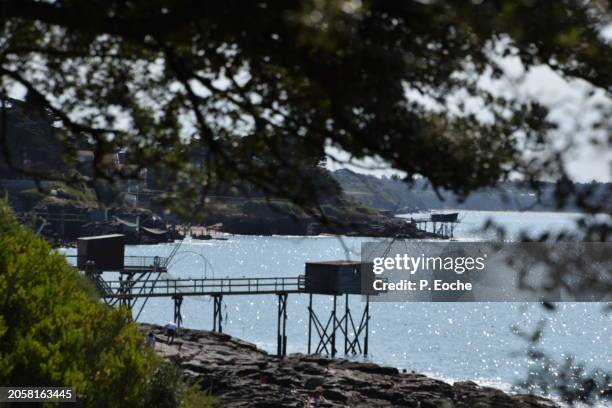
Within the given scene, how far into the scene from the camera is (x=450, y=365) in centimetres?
6303

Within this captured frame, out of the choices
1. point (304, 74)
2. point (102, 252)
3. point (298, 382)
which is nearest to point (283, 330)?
point (102, 252)

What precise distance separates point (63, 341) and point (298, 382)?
24.9 metres

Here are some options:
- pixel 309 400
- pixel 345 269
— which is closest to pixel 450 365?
pixel 345 269

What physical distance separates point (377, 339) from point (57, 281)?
204 ft

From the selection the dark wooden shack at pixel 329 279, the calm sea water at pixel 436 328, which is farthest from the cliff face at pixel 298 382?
the dark wooden shack at pixel 329 279

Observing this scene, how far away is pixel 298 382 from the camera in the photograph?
126ft

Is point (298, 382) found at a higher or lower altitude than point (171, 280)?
lower

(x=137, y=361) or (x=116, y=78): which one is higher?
(x=116, y=78)

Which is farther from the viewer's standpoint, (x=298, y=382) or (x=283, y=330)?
(x=283, y=330)

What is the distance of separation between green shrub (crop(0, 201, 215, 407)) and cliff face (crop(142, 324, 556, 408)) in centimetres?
1522

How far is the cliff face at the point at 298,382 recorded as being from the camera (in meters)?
35.0

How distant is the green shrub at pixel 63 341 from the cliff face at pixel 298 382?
599 inches

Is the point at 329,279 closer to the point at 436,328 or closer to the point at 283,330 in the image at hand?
the point at 283,330

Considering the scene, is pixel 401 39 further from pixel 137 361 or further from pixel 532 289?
pixel 137 361
